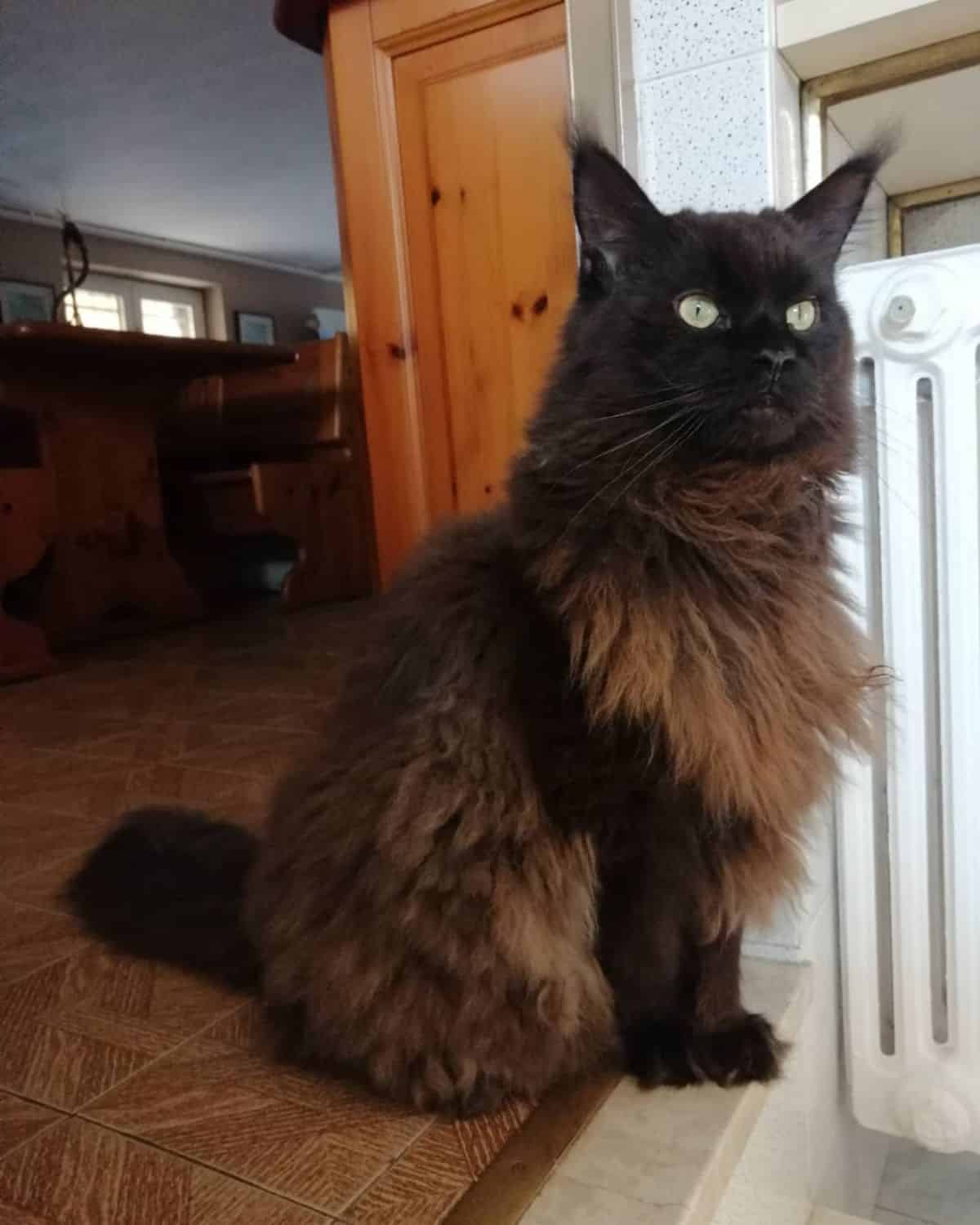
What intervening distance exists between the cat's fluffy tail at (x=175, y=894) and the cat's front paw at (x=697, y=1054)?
1.45ft

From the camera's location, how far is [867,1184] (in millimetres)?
1515

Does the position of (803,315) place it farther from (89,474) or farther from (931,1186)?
(89,474)

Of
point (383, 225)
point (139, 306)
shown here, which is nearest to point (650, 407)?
point (383, 225)

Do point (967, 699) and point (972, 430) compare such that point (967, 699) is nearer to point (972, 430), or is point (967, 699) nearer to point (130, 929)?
point (972, 430)

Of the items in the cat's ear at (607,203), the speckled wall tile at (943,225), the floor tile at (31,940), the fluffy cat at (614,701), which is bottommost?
the floor tile at (31,940)

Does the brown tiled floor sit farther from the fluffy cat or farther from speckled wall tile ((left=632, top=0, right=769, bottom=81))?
speckled wall tile ((left=632, top=0, right=769, bottom=81))

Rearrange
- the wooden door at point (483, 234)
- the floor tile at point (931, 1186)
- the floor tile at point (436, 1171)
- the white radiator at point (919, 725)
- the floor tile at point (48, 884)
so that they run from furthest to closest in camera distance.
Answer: the wooden door at point (483, 234)
the floor tile at point (931, 1186)
the floor tile at point (48, 884)
the white radiator at point (919, 725)
the floor tile at point (436, 1171)

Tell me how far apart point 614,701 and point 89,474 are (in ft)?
10.4

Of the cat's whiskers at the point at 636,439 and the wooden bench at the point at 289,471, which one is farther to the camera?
the wooden bench at the point at 289,471

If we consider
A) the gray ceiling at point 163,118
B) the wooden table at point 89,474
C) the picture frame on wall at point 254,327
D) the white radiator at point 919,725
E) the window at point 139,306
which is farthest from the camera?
the picture frame on wall at point 254,327

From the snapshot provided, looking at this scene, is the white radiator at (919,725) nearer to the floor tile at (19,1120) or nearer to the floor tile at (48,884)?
the floor tile at (19,1120)

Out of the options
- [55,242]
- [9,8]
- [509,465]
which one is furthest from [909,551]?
[55,242]

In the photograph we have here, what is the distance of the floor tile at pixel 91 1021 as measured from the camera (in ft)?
3.21

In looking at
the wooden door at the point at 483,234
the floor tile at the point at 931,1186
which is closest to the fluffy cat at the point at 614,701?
the wooden door at the point at 483,234
